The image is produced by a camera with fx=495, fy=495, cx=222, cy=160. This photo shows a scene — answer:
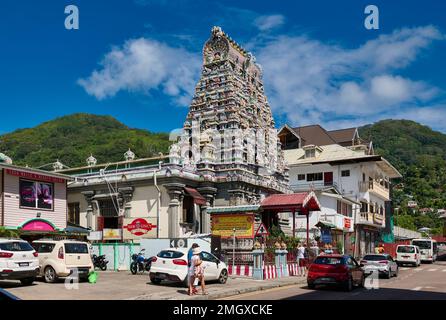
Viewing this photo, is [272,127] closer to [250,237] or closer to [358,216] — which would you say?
[358,216]

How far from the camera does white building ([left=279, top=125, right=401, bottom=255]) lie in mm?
51156

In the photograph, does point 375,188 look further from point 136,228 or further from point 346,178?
point 136,228

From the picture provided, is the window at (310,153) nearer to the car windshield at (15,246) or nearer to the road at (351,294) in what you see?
the road at (351,294)

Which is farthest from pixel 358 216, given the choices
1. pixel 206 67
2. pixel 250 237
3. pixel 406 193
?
pixel 406 193

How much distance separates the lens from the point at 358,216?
2203 inches

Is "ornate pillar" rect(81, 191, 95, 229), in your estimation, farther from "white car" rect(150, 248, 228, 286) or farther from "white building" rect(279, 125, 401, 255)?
"white building" rect(279, 125, 401, 255)

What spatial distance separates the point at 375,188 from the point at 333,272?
1784 inches

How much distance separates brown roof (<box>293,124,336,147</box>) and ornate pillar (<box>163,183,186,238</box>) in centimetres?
3593

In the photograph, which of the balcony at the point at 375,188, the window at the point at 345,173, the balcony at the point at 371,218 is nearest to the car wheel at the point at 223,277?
the balcony at the point at 371,218

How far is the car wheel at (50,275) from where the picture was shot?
63.0 ft

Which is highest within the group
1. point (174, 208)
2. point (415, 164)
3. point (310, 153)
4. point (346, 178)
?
point (415, 164)

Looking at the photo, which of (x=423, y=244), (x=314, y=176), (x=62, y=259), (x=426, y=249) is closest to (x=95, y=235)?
(x=62, y=259)

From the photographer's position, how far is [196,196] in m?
36.2
